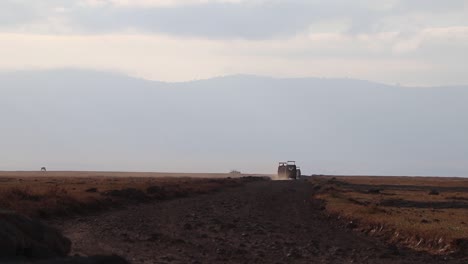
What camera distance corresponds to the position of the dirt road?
2166 cm

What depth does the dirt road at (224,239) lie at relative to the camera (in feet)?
71.1

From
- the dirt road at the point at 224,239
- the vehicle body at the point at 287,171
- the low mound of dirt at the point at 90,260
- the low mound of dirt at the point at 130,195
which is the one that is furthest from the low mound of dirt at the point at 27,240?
the vehicle body at the point at 287,171

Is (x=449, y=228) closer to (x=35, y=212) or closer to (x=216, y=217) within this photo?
(x=216, y=217)

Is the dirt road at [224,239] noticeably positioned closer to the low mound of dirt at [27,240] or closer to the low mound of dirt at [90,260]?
the low mound of dirt at [27,240]

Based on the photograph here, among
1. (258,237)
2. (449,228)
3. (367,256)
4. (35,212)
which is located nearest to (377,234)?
(449,228)

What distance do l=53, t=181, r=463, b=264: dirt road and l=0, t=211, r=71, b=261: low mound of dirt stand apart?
2.53 m

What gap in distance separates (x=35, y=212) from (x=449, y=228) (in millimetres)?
16742

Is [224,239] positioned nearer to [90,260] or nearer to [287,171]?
[90,260]

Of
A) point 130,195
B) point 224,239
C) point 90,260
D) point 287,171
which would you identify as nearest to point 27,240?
point 90,260

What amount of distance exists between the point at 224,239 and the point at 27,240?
37.2 feet

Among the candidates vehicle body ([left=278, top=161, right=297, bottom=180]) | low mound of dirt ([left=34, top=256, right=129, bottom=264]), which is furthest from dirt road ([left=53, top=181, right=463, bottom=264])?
vehicle body ([left=278, top=161, right=297, bottom=180])

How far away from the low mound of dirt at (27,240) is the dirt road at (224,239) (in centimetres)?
253

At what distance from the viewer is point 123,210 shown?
40.6 metres

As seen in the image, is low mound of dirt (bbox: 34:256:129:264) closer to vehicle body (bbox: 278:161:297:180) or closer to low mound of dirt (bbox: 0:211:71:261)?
low mound of dirt (bbox: 0:211:71:261)
